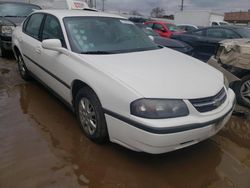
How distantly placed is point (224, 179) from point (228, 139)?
3.09 ft

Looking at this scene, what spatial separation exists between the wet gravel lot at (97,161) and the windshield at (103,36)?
1.11m

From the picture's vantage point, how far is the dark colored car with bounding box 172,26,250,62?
7391 mm

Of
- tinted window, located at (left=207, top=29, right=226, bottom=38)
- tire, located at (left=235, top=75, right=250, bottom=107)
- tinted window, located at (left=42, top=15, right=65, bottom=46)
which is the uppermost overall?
tinted window, located at (left=42, top=15, right=65, bottom=46)

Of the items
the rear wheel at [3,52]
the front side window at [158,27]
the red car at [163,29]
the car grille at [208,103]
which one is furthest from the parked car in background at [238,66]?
the front side window at [158,27]

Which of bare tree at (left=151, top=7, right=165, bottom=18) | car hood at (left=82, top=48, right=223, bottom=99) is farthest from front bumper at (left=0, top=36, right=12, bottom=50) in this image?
bare tree at (left=151, top=7, right=165, bottom=18)

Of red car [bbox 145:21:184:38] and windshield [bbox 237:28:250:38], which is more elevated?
windshield [bbox 237:28:250:38]

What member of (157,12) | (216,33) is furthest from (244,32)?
(157,12)

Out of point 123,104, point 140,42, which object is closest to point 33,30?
point 140,42

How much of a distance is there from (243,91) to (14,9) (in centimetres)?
720

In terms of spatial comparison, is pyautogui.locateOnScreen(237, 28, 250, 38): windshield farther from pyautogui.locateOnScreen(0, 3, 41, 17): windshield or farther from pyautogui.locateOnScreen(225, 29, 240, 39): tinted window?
pyautogui.locateOnScreen(0, 3, 41, 17): windshield

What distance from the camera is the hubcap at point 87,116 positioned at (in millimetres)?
3043

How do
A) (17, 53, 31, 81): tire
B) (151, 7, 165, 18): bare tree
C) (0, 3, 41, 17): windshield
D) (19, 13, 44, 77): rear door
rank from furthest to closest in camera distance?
(151, 7, 165, 18): bare tree < (0, 3, 41, 17): windshield < (17, 53, 31, 81): tire < (19, 13, 44, 77): rear door

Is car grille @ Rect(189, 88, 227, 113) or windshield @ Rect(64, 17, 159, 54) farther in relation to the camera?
windshield @ Rect(64, 17, 159, 54)

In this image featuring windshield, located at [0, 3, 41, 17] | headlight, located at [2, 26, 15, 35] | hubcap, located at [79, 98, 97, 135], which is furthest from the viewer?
windshield, located at [0, 3, 41, 17]
